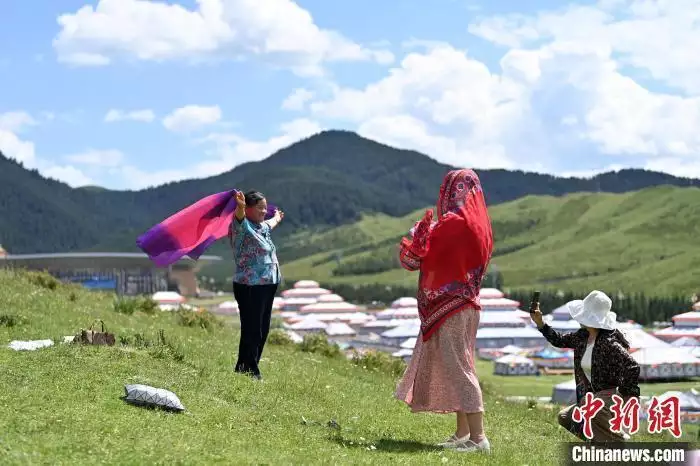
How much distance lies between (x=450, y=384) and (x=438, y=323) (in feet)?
1.77

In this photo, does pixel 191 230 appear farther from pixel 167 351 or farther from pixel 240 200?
pixel 167 351

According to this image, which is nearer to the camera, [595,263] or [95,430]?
[95,430]

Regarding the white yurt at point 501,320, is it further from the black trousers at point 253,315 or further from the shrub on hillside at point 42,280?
the black trousers at point 253,315

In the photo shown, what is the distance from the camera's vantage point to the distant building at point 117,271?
12412 centimetres

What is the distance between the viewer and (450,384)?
29.2ft

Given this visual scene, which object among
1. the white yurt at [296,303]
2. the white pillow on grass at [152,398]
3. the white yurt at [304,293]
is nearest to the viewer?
the white pillow on grass at [152,398]

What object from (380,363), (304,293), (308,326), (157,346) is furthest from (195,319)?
(304,293)

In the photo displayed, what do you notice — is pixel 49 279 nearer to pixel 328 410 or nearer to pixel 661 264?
pixel 328 410

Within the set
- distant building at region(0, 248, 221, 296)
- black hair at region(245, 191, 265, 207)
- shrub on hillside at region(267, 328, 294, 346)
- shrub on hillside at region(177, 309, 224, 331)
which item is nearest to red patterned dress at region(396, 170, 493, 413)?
black hair at region(245, 191, 265, 207)

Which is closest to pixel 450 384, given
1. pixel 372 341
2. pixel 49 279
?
pixel 49 279

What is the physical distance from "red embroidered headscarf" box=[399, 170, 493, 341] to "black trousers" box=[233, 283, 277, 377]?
109 inches

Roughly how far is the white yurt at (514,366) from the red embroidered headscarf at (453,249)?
52.4 metres

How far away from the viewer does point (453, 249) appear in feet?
29.1

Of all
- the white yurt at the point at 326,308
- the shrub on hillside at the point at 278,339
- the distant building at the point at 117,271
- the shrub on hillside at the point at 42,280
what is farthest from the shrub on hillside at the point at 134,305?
the distant building at the point at 117,271
